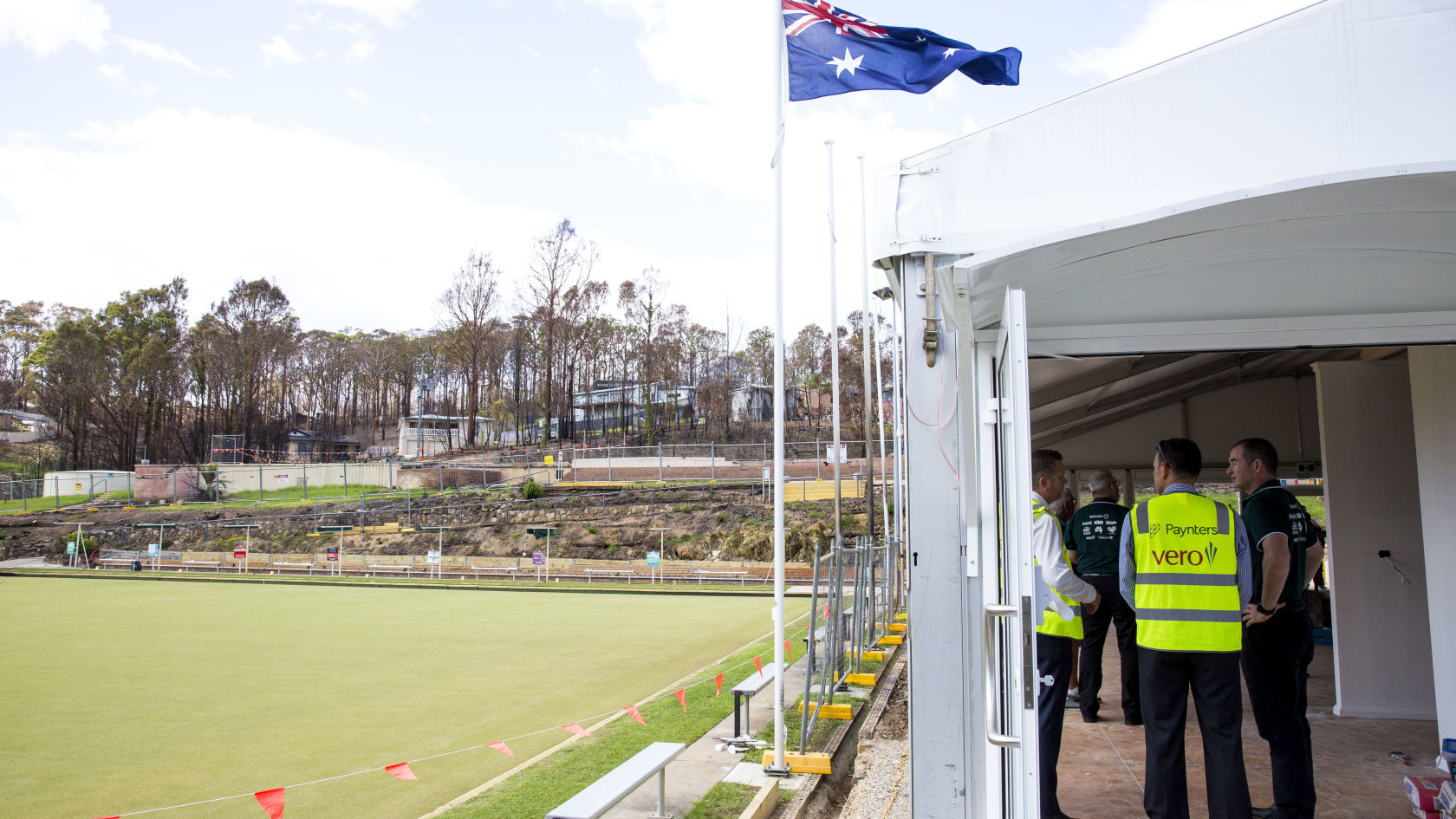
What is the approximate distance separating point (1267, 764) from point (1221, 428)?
7.81 meters

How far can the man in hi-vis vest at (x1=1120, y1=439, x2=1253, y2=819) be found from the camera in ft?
11.9

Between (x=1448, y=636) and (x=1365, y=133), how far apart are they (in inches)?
116

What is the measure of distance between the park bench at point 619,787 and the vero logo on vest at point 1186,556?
9.23 feet

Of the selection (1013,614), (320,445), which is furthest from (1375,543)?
(320,445)

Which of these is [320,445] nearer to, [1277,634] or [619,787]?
[619,787]

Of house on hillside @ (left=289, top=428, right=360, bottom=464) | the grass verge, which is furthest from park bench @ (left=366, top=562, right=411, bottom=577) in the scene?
house on hillside @ (left=289, top=428, right=360, bottom=464)

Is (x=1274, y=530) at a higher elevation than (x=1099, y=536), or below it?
higher

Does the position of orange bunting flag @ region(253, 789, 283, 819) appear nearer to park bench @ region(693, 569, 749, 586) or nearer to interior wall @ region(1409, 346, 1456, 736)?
interior wall @ region(1409, 346, 1456, 736)

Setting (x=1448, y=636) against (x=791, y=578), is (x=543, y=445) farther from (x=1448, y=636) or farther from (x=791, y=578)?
(x=1448, y=636)

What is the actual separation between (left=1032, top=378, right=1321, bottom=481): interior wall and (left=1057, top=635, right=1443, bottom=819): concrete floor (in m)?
5.46

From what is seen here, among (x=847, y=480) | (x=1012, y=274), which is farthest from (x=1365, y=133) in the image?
(x=847, y=480)

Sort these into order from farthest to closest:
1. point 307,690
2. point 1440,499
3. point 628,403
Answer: point 628,403, point 307,690, point 1440,499

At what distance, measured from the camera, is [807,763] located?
5805 mm

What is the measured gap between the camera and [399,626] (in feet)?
49.9
